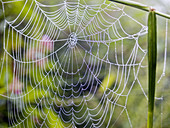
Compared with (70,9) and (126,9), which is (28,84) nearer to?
(70,9)

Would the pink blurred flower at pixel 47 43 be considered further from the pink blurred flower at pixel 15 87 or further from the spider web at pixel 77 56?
the pink blurred flower at pixel 15 87

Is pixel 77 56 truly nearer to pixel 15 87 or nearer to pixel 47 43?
pixel 47 43

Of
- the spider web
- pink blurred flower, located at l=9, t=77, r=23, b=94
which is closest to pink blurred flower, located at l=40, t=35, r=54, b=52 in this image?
the spider web

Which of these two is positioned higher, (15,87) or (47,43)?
(47,43)

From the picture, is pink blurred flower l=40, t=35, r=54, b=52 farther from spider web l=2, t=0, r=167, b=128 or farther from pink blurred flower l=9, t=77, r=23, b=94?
pink blurred flower l=9, t=77, r=23, b=94

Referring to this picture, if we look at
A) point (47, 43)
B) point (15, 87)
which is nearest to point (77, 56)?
point (47, 43)

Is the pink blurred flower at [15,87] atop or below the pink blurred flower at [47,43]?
below

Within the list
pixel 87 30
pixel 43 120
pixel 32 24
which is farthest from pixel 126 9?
pixel 43 120

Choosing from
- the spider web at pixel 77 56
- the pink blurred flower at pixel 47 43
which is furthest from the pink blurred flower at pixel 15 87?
the pink blurred flower at pixel 47 43
